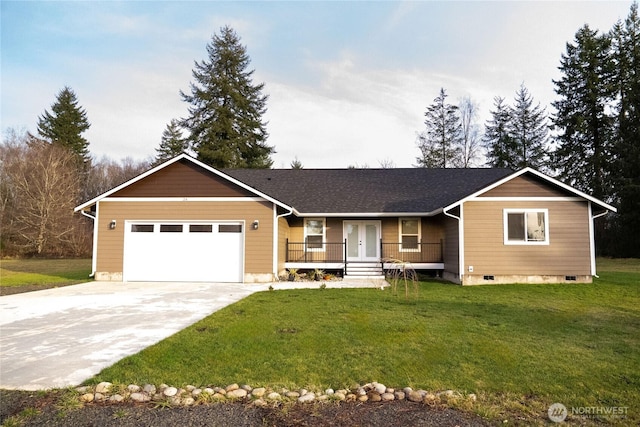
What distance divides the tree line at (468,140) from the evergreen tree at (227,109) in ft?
0.28

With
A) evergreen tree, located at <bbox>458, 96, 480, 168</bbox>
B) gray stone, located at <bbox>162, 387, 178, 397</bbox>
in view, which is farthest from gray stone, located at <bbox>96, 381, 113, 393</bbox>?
evergreen tree, located at <bbox>458, 96, 480, 168</bbox>

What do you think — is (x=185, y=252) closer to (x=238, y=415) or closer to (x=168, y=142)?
(x=238, y=415)

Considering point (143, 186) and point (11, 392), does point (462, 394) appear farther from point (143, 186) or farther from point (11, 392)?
point (143, 186)

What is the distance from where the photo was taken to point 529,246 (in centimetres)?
1223

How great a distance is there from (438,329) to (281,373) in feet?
10.0

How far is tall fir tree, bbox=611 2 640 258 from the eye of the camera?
2527 centimetres

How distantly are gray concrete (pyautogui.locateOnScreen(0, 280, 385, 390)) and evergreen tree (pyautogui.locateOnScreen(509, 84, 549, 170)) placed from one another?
25553 mm

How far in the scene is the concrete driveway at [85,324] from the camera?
4312 millimetres

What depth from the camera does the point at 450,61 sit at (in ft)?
46.1

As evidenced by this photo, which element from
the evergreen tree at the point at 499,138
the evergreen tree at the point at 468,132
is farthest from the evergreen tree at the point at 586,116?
the evergreen tree at the point at 468,132

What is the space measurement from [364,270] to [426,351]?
9.64m

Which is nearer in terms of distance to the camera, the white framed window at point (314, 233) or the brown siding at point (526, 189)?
the brown siding at point (526, 189)

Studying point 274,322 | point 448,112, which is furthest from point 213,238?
point 448,112

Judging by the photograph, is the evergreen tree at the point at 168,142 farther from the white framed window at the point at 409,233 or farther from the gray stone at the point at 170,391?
the gray stone at the point at 170,391
